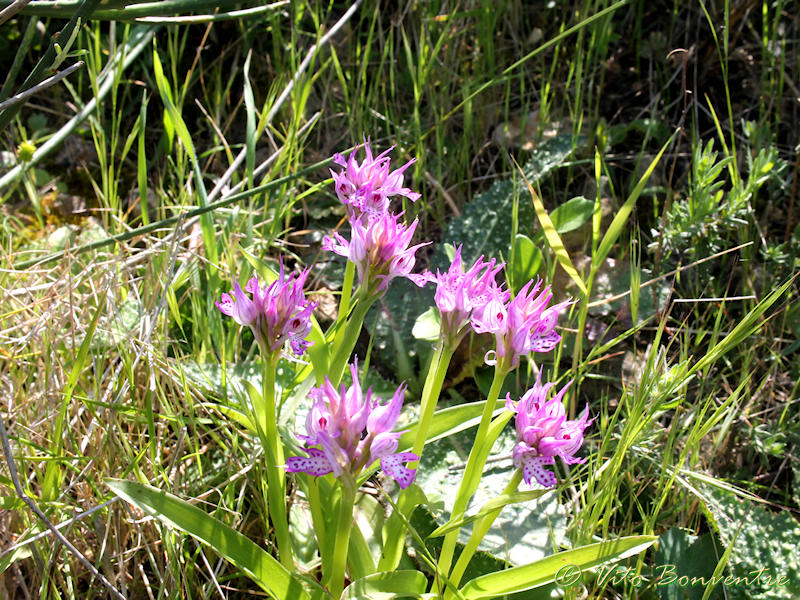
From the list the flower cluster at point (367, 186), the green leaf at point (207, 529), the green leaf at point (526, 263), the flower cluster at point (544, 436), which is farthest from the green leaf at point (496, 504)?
the green leaf at point (526, 263)

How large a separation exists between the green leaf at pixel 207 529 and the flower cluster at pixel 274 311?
24 centimetres

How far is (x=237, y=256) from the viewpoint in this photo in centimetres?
197

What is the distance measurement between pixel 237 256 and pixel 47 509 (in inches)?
33.2

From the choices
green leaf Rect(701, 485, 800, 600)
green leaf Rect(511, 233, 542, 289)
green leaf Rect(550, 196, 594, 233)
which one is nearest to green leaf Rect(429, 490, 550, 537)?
green leaf Rect(701, 485, 800, 600)

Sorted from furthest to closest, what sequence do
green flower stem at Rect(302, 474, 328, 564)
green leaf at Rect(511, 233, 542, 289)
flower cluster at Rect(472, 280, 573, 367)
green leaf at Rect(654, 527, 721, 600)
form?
green leaf at Rect(511, 233, 542, 289)
green leaf at Rect(654, 527, 721, 600)
green flower stem at Rect(302, 474, 328, 564)
flower cluster at Rect(472, 280, 573, 367)

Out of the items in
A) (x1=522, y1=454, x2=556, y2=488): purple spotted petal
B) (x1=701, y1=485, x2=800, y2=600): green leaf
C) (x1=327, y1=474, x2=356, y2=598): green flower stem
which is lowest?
(x1=701, y1=485, x2=800, y2=600): green leaf

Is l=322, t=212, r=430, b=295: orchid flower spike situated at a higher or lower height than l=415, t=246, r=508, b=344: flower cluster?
higher

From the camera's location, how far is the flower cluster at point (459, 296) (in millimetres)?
1028

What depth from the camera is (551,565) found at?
103 cm

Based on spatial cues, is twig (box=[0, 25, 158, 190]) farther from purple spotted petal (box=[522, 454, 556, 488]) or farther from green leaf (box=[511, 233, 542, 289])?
purple spotted petal (box=[522, 454, 556, 488])

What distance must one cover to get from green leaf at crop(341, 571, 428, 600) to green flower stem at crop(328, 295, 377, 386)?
282 millimetres

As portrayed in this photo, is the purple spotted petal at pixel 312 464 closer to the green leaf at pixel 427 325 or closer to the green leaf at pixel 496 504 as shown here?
the green leaf at pixel 496 504

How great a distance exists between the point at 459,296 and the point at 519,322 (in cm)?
9

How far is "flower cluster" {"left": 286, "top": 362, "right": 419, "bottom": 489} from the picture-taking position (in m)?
0.88
